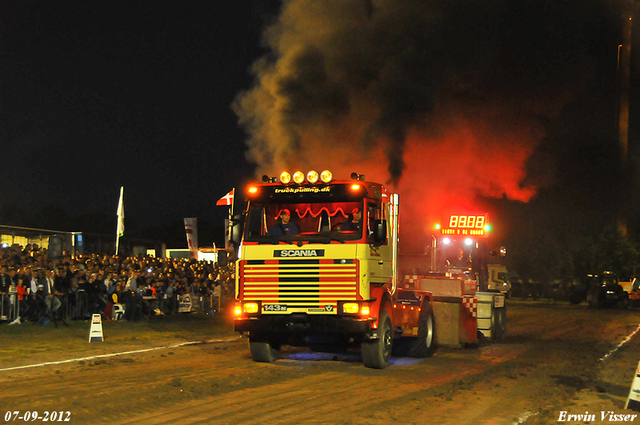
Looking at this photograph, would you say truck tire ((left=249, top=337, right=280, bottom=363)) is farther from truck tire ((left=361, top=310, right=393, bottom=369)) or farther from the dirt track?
truck tire ((left=361, top=310, right=393, bottom=369))

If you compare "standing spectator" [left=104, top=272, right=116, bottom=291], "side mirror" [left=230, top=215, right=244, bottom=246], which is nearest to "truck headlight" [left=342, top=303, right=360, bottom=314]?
"side mirror" [left=230, top=215, right=244, bottom=246]

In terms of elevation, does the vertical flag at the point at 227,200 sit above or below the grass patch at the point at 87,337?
above

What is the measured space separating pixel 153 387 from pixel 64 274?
11.8 meters

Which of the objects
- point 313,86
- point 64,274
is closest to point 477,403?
point 64,274

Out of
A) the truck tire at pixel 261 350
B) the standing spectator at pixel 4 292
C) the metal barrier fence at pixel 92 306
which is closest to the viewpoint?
the truck tire at pixel 261 350

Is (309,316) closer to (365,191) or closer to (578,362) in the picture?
(365,191)

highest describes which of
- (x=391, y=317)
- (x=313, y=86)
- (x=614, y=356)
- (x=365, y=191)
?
(x=313, y=86)

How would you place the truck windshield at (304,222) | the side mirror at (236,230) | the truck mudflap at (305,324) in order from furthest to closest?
the side mirror at (236,230)
the truck windshield at (304,222)
the truck mudflap at (305,324)

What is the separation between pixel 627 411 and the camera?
845 cm

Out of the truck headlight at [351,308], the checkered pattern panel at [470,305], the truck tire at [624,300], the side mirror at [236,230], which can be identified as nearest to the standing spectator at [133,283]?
the side mirror at [236,230]

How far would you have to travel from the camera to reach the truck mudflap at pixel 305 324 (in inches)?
437

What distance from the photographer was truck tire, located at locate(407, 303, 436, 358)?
13837mm

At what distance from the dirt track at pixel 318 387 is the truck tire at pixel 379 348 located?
227 mm

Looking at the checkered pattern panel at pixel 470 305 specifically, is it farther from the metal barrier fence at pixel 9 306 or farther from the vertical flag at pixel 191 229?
the vertical flag at pixel 191 229
